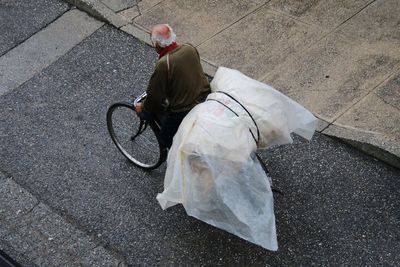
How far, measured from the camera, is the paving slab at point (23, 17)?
755 cm

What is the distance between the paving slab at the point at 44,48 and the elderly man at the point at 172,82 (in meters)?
2.69

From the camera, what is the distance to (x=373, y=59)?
20.8 ft

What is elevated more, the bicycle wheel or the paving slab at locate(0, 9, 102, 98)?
the bicycle wheel

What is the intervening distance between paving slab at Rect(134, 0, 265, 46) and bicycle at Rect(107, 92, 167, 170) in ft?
5.11

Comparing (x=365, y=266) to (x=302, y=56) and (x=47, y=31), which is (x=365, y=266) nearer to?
(x=302, y=56)

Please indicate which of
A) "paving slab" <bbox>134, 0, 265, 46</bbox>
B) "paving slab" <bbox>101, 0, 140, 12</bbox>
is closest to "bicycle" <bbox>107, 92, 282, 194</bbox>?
"paving slab" <bbox>134, 0, 265, 46</bbox>

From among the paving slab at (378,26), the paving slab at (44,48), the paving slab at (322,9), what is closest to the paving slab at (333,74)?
the paving slab at (378,26)

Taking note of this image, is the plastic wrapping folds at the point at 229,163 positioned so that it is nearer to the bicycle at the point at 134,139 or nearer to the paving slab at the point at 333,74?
the bicycle at the point at 134,139

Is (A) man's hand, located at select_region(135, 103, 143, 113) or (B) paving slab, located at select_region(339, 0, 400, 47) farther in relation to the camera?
(B) paving slab, located at select_region(339, 0, 400, 47)

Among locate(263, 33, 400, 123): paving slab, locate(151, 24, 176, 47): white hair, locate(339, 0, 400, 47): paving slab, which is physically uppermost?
locate(151, 24, 176, 47): white hair

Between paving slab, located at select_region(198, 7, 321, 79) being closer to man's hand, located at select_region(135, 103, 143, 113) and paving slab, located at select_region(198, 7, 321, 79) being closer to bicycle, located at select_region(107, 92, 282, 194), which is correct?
bicycle, located at select_region(107, 92, 282, 194)

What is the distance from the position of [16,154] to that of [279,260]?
9.60ft

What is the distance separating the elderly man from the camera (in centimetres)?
446

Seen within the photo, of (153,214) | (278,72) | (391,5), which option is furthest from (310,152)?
(391,5)
